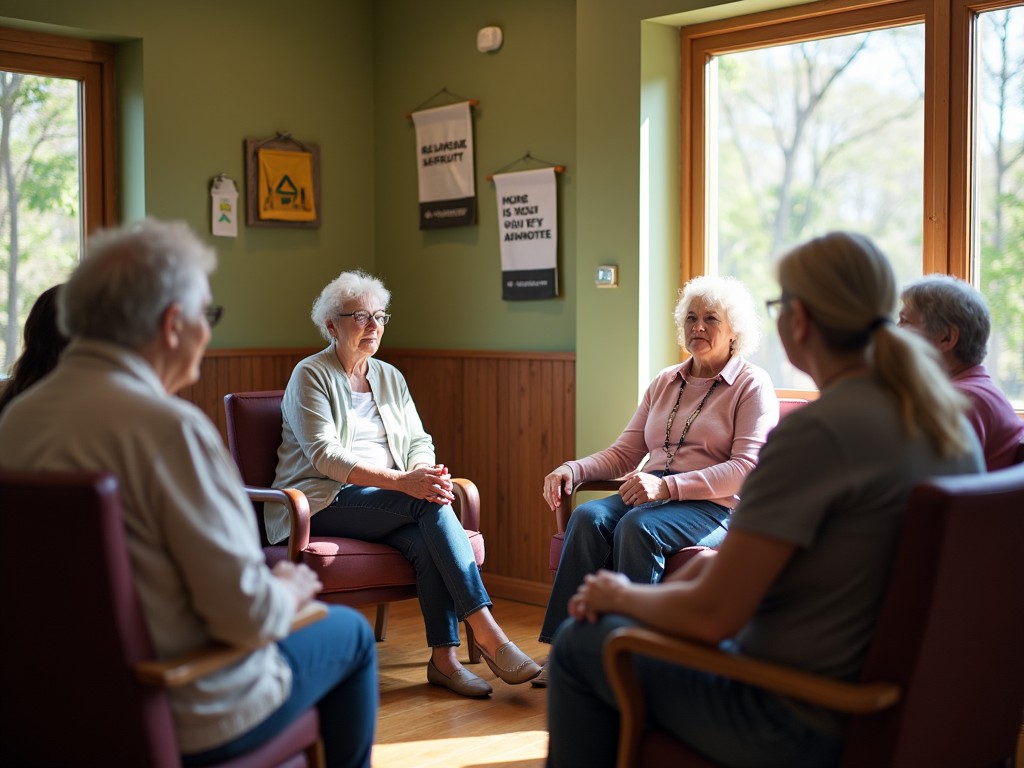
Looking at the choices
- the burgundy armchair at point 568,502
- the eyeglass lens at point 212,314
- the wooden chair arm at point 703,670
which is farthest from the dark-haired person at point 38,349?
the burgundy armchair at point 568,502

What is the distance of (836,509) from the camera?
158 centimetres

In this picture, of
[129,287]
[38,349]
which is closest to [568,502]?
[38,349]

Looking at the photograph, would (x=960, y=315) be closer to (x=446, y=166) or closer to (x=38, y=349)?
(x=38, y=349)

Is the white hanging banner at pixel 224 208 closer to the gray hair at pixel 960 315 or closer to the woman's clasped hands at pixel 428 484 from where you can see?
the woman's clasped hands at pixel 428 484

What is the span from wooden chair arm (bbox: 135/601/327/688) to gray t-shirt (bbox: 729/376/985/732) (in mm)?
819

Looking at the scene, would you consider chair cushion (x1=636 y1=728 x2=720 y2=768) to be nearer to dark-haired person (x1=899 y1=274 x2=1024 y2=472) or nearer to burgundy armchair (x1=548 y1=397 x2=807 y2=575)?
dark-haired person (x1=899 y1=274 x2=1024 y2=472)

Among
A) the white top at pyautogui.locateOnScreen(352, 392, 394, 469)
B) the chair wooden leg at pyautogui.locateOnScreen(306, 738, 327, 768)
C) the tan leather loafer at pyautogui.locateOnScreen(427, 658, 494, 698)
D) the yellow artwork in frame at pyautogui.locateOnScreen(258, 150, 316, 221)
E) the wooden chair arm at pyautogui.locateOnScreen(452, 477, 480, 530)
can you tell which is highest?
the yellow artwork in frame at pyautogui.locateOnScreen(258, 150, 316, 221)

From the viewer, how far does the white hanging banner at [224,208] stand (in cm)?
441

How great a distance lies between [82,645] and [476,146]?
133 inches

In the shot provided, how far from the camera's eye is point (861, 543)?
5.17ft

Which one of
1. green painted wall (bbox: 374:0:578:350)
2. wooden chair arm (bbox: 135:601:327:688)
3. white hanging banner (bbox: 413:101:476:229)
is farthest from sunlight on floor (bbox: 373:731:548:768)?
white hanging banner (bbox: 413:101:476:229)

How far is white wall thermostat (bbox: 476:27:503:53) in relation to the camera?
4.41 m

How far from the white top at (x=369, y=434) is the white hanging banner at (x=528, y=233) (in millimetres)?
1047

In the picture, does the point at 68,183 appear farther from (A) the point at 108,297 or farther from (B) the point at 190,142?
(A) the point at 108,297
